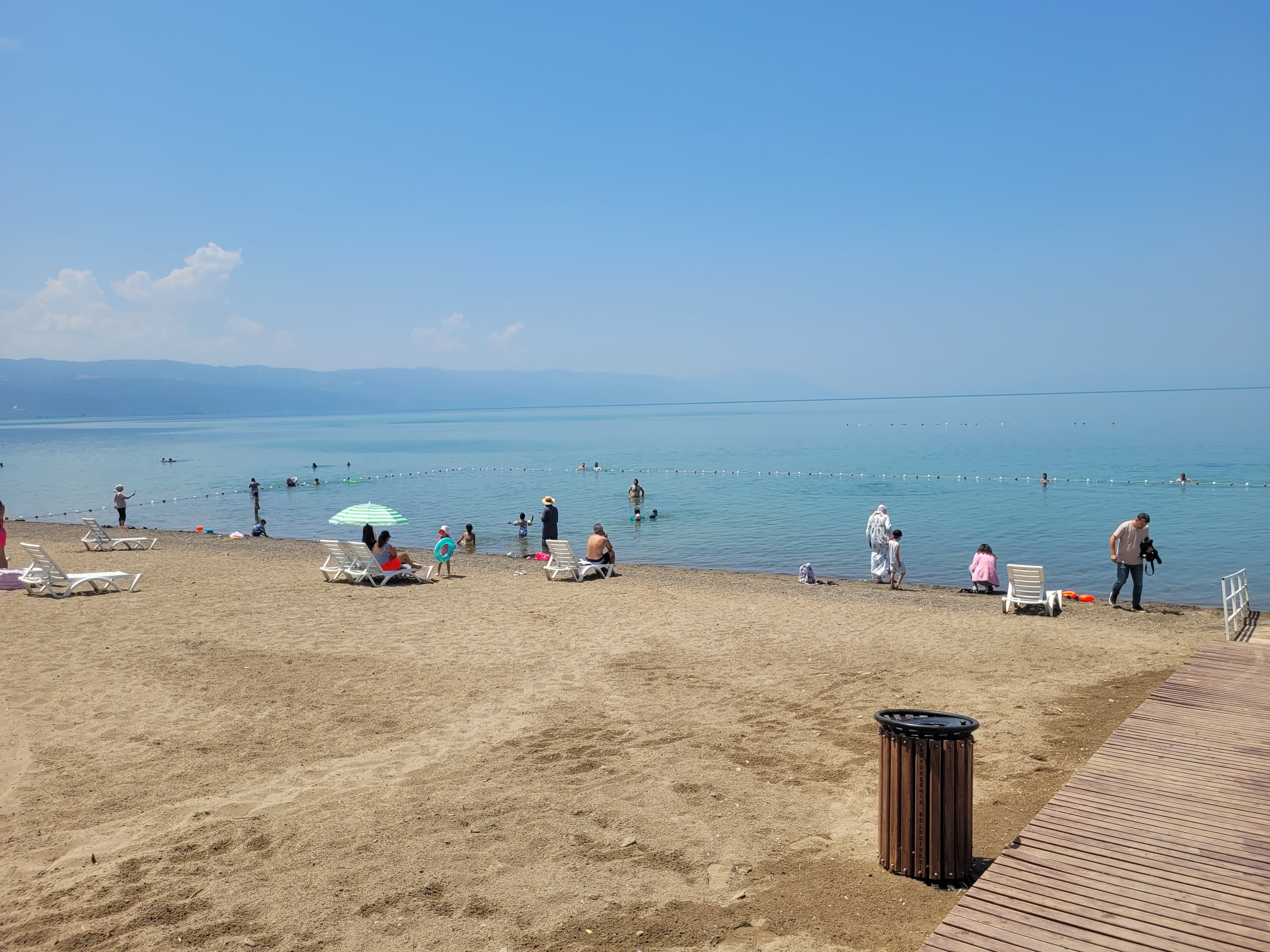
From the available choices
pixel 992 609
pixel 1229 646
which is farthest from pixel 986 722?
pixel 992 609

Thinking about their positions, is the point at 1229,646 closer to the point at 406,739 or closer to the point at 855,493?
the point at 406,739

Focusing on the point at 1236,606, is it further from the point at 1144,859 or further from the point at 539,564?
the point at 539,564

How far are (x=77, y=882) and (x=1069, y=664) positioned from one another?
961 cm

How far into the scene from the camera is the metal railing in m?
11.0

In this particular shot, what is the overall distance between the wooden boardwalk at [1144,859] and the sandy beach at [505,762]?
0.48 meters

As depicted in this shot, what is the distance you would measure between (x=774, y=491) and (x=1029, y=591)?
29.6 meters

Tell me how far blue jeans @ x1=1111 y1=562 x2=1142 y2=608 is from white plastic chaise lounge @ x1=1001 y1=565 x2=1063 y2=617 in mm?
1185

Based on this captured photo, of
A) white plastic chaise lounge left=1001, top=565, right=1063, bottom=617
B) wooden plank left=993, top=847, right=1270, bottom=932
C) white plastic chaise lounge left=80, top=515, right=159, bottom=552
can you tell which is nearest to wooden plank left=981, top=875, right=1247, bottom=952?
wooden plank left=993, top=847, right=1270, bottom=932

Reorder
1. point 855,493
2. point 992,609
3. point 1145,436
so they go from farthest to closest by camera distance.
→ point 1145,436
point 855,493
point 992,609

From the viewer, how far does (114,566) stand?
18.8m

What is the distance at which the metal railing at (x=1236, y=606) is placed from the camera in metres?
11.0

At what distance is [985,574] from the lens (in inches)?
640

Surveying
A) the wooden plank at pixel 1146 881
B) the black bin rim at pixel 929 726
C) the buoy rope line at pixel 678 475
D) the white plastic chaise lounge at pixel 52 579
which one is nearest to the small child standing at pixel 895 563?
the black bin rim at pixel 929 726

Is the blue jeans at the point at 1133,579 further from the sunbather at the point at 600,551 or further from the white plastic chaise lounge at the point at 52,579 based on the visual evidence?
the white plastic chaise lounge at the point at 52,579
